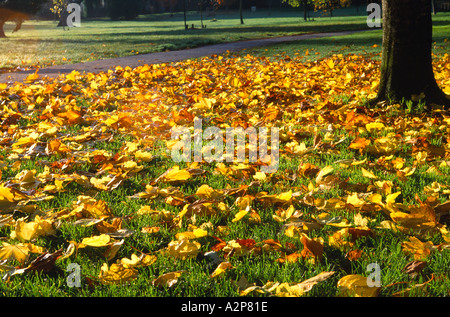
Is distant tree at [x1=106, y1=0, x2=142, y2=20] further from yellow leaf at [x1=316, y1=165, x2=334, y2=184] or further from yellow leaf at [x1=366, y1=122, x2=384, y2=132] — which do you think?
yellow leaf at [x1=316, y1=165, x2=334, y2=184]

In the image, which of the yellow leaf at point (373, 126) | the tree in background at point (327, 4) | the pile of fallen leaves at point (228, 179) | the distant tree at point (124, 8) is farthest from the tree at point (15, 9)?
the yellow leaf at point (373, 126)

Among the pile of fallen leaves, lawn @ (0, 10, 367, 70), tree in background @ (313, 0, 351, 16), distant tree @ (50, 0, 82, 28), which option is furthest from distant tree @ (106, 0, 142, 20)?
the pile of fallen leaves

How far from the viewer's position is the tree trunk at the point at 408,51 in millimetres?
4727

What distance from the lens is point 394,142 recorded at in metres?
3.50

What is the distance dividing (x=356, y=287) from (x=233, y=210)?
3.07ft

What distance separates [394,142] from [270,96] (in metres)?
2.37

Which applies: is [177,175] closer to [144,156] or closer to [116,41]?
[144,156]

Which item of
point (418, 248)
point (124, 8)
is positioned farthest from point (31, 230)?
point (124, 8)

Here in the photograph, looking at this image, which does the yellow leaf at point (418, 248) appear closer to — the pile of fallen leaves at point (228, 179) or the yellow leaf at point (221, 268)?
the pile of fallen leaves at point (228, 179)

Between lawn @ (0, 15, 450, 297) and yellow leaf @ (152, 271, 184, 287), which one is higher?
lawn @ (0, 15, 450, 297)

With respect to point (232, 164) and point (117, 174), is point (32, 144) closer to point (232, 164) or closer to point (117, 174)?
point (117, 174)

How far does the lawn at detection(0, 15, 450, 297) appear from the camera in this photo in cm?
186

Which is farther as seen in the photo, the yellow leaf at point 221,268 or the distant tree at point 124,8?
the distant tree at point 124,8
